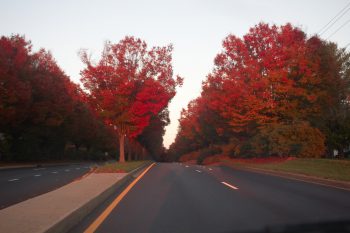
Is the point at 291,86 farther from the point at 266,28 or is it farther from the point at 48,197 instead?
the point at 48,197

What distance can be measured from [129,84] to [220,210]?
22.9 m

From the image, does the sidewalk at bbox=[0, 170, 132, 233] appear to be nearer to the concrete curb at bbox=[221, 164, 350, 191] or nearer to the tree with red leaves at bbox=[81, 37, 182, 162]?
the concrete curb at bbox=[221, 164, 350, 191]

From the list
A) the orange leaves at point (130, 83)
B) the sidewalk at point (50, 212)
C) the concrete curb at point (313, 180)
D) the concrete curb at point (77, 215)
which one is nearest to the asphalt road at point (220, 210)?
the concrete curb at point (77, 215)

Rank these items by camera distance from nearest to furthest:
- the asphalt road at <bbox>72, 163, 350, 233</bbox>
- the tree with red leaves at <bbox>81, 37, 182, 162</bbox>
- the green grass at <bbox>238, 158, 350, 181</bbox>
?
the asphalt road at <bbox>72, 163, 350, 233</bbox>, the green grass at <bbox>238, 158, 350, 181</bbox>, the tree with red leaves at <bbox>81, 37, 182, 162</bbox>

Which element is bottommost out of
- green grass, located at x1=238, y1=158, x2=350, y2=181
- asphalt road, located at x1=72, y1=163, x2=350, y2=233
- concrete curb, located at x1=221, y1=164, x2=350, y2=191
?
asphalt road, located at x1=72, y1=163, x2=350, y2=233

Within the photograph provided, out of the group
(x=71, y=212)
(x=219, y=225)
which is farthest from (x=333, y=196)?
(x=71, y=212)

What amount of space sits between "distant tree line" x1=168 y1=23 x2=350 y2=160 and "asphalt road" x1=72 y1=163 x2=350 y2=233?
19.0 meters

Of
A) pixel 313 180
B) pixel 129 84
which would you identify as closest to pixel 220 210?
pixel 313 180

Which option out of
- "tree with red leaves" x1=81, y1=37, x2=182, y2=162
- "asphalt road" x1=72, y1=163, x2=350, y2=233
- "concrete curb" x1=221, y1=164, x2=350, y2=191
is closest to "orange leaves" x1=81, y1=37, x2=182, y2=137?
"tree with red leaves" x1=81, y1=37, x2=182, y2=162

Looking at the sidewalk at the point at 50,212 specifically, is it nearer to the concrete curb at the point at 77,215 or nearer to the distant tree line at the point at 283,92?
the concrete curb at the point at 77,215

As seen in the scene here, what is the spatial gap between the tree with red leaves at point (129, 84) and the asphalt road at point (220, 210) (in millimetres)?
18402

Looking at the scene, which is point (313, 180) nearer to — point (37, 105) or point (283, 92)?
point (283, 92)

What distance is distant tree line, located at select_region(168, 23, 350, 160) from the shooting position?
3288 centimetres

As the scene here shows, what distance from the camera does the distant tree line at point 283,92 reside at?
3288 cm
